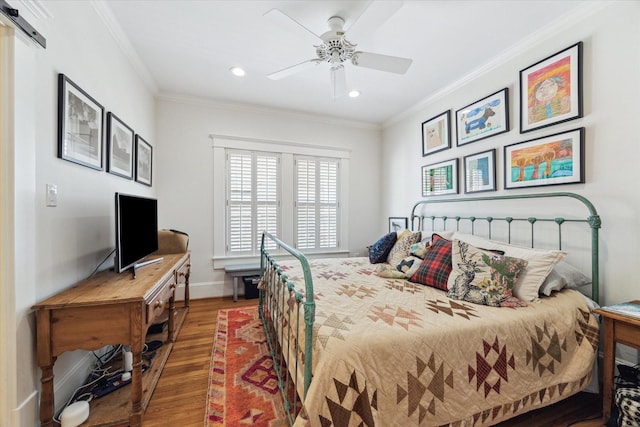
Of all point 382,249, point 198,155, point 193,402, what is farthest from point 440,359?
point 198,155

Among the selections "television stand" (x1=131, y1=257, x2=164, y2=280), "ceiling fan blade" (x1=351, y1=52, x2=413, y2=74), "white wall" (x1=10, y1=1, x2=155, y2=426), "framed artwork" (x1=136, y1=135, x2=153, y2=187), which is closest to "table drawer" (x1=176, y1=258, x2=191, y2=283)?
"television stand" (x1=131, y1=257, x2=164, y2=280)

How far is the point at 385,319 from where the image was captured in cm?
130

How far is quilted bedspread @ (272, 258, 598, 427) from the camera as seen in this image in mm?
1014

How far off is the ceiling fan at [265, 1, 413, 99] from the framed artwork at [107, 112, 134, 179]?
55.5 inches

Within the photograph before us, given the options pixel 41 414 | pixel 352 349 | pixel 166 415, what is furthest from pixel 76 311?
pixel 352 349

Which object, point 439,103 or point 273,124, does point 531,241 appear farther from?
point 273,124

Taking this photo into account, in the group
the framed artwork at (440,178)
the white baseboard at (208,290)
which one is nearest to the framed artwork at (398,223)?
the framed artwork at (440,178)

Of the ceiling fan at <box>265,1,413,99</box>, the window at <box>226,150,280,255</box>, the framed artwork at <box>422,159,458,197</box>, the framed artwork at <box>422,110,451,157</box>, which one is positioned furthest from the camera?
the window at <box>226,150,280,255</box>

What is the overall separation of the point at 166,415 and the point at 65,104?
198cm

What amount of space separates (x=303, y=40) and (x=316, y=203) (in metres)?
2.32

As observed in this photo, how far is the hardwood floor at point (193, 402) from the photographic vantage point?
4.74ft

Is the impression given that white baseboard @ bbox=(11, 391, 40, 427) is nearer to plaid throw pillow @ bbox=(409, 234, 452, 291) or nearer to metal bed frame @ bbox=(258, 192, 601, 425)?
metal bed frame @ bbox=(258, 192, 601, 425)

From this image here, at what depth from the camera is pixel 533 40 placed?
7.08 feet

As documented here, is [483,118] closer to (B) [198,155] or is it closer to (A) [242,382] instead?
(A) [242,382]
